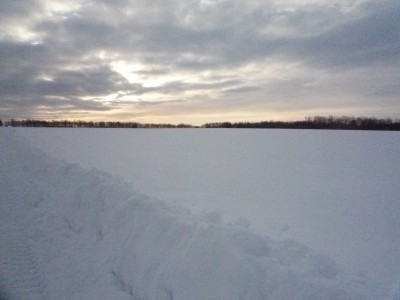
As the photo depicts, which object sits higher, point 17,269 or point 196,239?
point 196,239

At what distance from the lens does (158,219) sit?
4.77m

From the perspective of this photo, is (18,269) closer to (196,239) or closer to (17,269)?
(17,269)

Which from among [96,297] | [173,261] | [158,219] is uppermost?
[158,219]

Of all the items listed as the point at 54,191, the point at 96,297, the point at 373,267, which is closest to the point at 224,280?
the point at 96,297

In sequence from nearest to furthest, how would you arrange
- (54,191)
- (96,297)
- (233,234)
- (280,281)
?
(280,281) < (96,297) < (233,234) < (54,191)

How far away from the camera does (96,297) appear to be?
3709 mm

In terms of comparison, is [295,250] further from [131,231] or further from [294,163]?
[294,163]

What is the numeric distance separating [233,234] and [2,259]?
3.47 m

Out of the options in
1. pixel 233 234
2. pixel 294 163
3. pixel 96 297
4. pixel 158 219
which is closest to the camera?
pixel 96 297

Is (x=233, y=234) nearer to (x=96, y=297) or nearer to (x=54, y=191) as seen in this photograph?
(x=96, y=297)

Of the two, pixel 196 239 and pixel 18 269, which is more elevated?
pixel 196 239

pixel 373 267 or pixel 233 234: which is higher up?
pixel 233 234

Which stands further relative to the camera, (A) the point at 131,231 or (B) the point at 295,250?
(A) the point at 131,231

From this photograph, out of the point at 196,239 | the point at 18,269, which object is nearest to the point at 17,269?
the point at 18,269
